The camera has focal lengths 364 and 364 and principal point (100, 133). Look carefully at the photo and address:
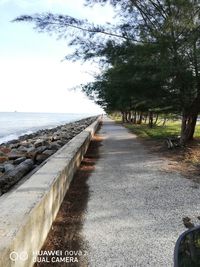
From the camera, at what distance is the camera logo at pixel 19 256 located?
283 centimetres

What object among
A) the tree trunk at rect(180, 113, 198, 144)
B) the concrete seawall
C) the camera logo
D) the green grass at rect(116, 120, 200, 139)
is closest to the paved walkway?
the concrete seawall

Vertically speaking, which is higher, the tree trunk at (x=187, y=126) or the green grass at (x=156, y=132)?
the tree trunk at (x=187, y=126)

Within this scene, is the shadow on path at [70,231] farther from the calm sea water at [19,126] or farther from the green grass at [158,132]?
the calm sea water at [19,126]

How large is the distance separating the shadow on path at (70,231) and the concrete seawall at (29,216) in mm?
113

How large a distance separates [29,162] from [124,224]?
4.06m

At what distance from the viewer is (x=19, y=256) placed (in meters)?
3.01

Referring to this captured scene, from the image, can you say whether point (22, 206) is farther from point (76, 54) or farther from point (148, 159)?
point (76, 54)

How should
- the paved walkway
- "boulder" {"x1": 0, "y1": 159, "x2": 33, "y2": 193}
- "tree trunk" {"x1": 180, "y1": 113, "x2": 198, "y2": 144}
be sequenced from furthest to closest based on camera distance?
"tree trunk" {"x1": 180, "y1": 113, "x2": 198, "y2": 144}, "boulder" {"x1": 0, "y1": 159, "x2": 33, "y2": 193}, the paved walkway

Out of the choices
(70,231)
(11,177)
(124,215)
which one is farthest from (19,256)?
(11,177)

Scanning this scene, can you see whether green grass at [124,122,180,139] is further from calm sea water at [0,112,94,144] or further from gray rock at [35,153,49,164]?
calm sea water at [0,112,94,144]

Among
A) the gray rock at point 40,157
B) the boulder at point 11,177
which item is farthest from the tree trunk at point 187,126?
the boulder at point 11,177

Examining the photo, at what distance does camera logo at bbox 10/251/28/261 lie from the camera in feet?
9.29

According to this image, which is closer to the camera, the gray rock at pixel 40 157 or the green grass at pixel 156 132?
the gray rock at pixel 40 157

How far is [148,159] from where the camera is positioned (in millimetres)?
10641
